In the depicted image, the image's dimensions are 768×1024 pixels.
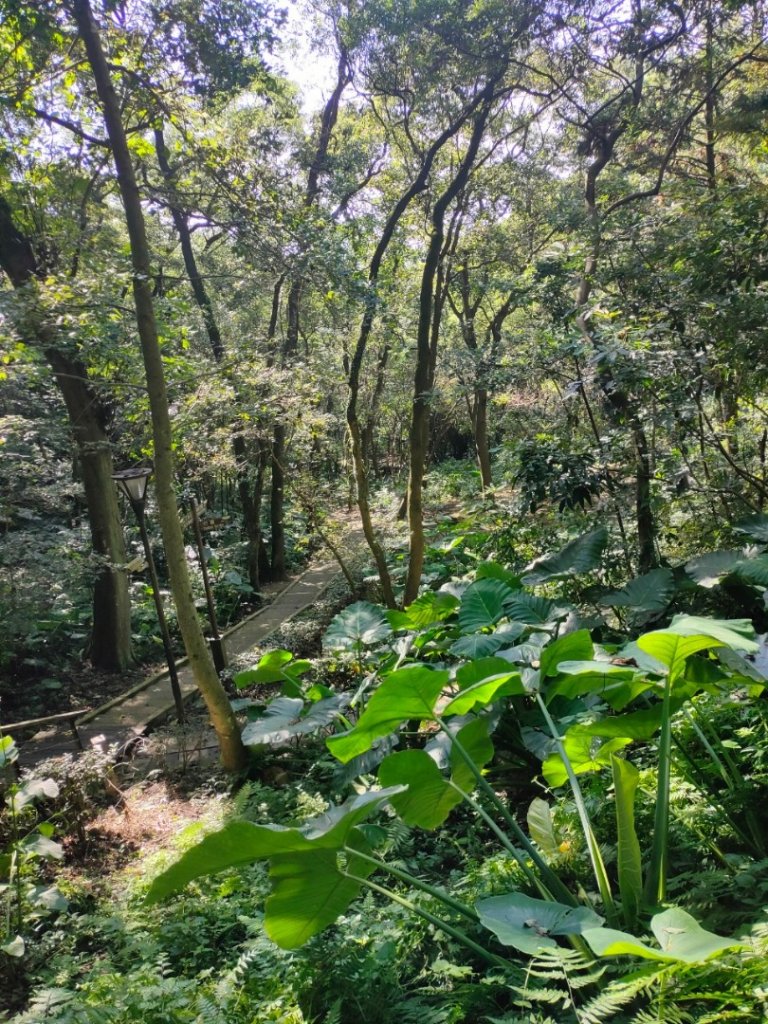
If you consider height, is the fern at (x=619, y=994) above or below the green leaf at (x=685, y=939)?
below

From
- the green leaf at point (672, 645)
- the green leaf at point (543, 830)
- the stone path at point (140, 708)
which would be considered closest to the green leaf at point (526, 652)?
the green leaf at point (543, 830)

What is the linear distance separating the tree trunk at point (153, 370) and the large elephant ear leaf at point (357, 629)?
97cm

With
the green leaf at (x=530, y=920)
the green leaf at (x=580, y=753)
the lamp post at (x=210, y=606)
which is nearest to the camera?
the green leaf at (x=530, y=920)

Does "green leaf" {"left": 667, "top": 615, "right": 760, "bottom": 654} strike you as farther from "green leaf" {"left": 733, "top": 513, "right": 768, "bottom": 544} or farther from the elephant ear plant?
"green leaf" {"left": 733, "top": 513, "right": 768, "bottom": 544}

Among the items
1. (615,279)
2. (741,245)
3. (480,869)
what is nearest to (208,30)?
(615,279)

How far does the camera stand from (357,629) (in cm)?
471

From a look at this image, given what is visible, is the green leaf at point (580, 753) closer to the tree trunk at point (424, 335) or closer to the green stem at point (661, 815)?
the green stem at point (661, 815)

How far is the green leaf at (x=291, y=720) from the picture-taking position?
3633 millimetres

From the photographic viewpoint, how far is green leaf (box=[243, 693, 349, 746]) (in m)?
3.63

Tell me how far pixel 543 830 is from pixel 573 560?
2.43 m

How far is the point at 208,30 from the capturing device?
15.6ft

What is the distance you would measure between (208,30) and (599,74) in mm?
5664

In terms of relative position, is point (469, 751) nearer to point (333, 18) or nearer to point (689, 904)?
point (689, 904)

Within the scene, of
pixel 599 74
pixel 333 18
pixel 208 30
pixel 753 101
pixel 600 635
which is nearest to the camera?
pixel 600 635
